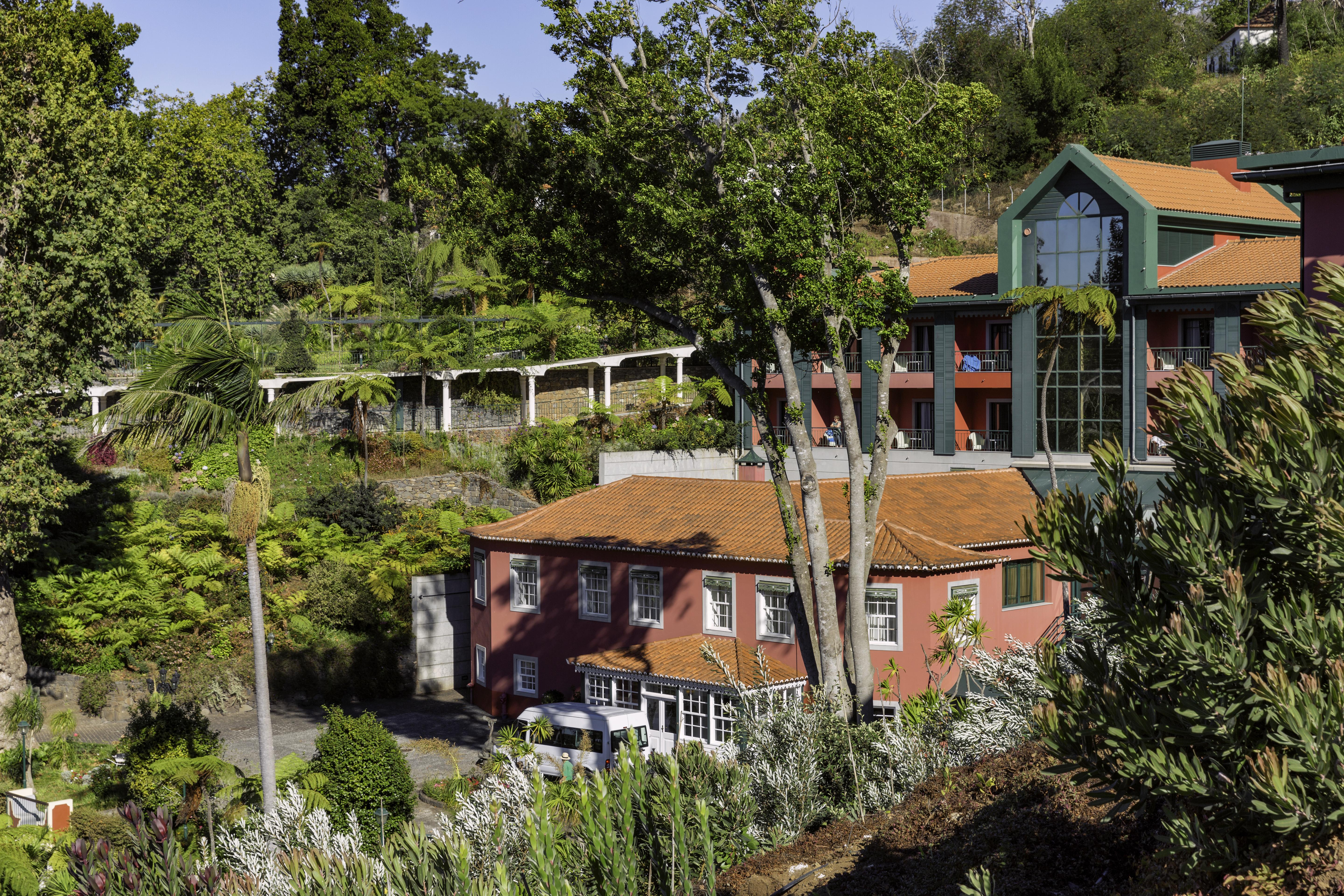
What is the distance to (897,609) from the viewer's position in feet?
75.2

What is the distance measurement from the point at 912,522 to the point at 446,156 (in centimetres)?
1216

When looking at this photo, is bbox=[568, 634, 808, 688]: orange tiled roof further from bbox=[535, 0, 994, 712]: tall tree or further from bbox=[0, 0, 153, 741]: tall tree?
bbox=[0, 0, 153, 741]: tall tree

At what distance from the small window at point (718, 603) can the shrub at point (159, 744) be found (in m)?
10.4

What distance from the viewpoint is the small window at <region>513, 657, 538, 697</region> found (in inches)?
1117

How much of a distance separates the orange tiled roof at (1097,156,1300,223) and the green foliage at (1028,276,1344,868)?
107 feet

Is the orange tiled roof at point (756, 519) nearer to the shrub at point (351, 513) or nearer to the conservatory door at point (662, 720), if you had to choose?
the conservatory door at point (662, 720)

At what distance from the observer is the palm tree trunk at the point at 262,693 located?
14.8 meters

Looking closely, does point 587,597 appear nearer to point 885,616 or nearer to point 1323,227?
point 885,616

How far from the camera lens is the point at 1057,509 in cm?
583

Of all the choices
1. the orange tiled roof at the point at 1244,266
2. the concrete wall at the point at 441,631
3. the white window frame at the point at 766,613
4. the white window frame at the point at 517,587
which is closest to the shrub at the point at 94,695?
the concrete wall at the point at 441,631

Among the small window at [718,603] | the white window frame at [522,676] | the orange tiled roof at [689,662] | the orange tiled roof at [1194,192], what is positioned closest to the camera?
the orange tiled roof at [689,662]

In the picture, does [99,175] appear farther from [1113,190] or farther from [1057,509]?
[1113,190]

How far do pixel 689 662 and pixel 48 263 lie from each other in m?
15.0

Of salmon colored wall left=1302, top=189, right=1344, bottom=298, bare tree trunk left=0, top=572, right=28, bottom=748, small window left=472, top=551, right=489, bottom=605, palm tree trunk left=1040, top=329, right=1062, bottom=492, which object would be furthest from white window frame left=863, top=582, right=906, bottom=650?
bare tree trunk left=0, top=572, right=28, bottom=748
